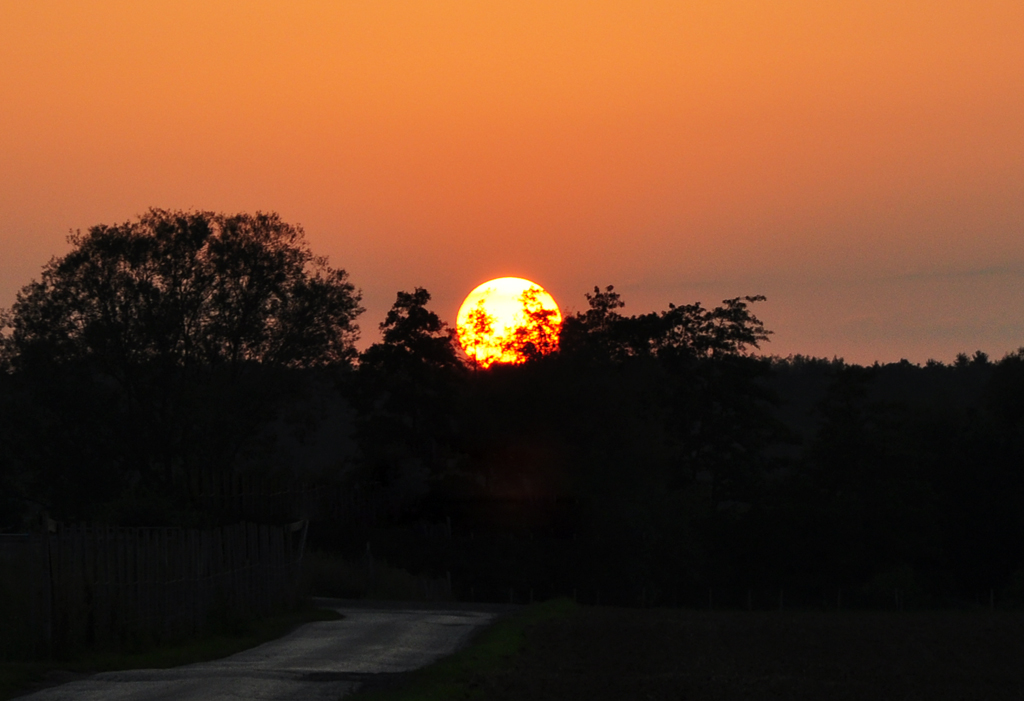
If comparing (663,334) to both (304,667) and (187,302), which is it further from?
(304,667)

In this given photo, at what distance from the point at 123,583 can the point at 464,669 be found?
694 cm

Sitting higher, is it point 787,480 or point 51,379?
point 51,379

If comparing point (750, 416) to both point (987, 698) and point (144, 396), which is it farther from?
point (987, 698)

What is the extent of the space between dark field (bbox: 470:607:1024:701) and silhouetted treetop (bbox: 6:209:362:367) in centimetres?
3697

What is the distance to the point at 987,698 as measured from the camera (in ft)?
65.7

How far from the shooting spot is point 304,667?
68.0 feet

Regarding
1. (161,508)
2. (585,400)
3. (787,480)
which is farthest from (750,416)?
(161,508)

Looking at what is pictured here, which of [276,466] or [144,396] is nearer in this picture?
[144,396]

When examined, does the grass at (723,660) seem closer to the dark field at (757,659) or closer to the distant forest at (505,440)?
the dark field at (757,659)

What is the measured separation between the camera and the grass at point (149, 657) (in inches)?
723

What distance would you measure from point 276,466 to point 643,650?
54085 millimetres

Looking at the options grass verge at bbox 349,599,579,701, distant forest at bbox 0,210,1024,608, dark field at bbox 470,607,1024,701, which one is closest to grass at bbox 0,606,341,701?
grass verge at bbox 349,599,579,701

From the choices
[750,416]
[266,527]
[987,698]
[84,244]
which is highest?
[84,244]

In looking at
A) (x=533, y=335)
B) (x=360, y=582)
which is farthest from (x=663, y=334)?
(x=360, y=582)
